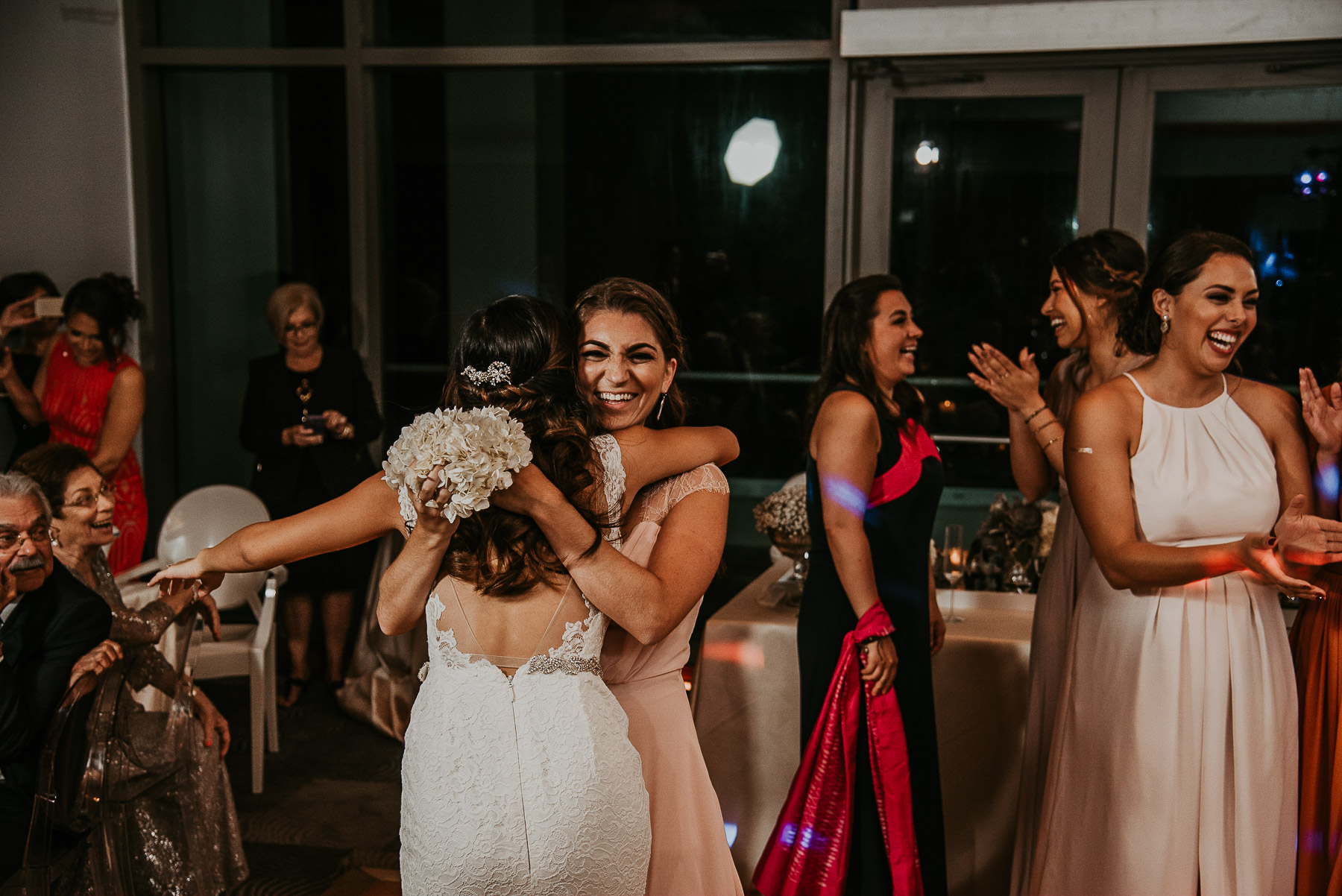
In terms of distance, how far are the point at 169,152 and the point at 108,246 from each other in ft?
1.78

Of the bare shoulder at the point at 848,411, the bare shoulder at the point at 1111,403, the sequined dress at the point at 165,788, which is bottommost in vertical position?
the sequined dress at the point at 165,788

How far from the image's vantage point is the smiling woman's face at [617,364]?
1660 mm

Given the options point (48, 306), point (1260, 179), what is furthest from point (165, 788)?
point (1260, 179)

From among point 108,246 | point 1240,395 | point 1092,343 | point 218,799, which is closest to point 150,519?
point 108,246

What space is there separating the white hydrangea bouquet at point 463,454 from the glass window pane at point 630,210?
3.49 m

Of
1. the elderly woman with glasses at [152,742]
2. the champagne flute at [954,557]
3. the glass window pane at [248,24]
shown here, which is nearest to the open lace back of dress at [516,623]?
the elderly woman with glasses at [152,742]

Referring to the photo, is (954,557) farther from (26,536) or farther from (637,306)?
(26,536)

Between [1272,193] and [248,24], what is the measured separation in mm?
4452

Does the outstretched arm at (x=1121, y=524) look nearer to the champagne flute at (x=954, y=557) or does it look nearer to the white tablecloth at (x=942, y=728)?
the white tablecloth at (x=942, y=728)

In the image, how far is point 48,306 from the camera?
388 cm

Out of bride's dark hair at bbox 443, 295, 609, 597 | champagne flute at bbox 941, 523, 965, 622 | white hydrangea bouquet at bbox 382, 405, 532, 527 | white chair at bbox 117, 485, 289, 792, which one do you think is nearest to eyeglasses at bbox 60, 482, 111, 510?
white chair at bbox 117, 485, 289, 792

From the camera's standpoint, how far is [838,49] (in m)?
4.23

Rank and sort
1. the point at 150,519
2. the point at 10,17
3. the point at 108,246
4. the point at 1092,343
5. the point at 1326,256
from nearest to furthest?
the point at 1092,343 → the point at 1326,256 → the point at 10,17 → the point at 108,246 → the point at 150,519

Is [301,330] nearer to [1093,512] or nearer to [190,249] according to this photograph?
[190,249]
